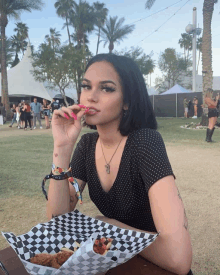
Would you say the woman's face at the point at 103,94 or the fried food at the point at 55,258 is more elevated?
the woman's face at the point at 103,94

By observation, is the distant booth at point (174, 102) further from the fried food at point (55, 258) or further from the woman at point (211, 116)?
the fried food at point (55, 258)

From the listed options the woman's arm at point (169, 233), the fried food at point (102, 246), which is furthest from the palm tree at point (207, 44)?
the fried food at point (102, 246)

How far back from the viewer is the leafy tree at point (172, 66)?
4362 cm

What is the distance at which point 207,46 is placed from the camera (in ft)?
43.1

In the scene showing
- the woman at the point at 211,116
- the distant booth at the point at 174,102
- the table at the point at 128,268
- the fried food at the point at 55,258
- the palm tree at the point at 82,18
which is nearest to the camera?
the fried food at the point at 55,258

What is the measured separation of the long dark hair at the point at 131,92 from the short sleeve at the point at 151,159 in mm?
135

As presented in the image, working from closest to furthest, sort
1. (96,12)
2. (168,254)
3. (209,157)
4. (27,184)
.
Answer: (168,254), (27,184), (209,157), (96,12)

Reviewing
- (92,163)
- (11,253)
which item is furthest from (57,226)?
(92,163)

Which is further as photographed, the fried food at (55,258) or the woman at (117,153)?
the woman at (117,153)

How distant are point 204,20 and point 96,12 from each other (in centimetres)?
2861

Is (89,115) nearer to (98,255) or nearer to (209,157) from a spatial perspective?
(98,255)

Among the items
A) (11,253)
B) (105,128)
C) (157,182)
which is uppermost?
(105,128)

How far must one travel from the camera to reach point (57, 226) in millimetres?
1064

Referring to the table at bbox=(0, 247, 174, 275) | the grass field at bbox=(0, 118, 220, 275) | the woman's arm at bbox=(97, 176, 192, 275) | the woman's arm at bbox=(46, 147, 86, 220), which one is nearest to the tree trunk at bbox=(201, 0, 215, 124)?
the grass field at bbox=(0, 118, 220, 275)
